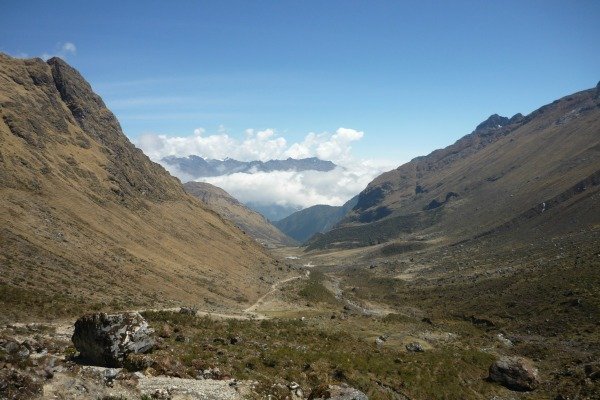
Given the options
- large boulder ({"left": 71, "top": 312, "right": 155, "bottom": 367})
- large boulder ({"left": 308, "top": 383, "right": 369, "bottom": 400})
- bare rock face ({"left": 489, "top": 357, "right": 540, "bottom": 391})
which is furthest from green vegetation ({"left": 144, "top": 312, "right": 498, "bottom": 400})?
large boulder ({"left": 308, "top": 383, "right": 369, "bottom": 400})

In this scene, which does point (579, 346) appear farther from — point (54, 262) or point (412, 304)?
point (54, 262)

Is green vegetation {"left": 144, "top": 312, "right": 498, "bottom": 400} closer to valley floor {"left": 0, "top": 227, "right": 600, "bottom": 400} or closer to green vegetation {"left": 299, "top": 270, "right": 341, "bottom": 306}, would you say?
valley floor {"left": 0, "top": 227, "right": 600, "bottom": 400}

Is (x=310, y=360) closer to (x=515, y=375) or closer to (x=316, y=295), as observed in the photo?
(x=515, y=375)

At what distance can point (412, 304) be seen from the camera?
120000 mm

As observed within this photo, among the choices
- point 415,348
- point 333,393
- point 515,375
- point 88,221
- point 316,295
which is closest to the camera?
Answer: point 333,393

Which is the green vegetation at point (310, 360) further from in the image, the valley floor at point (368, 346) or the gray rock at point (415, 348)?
the gray rock at point (415, 348)

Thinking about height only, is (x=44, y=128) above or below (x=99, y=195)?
above

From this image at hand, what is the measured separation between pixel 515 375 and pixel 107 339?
42.8 metres

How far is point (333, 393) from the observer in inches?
1152

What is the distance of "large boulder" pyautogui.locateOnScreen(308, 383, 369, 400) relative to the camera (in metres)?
28.9

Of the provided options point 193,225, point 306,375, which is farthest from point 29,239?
point 193,225

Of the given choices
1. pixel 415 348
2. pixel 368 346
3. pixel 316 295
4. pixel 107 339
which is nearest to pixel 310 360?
pixel 368 346

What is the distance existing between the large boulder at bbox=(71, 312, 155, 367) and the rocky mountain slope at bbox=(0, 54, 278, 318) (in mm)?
19043

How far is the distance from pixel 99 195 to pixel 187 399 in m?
101
